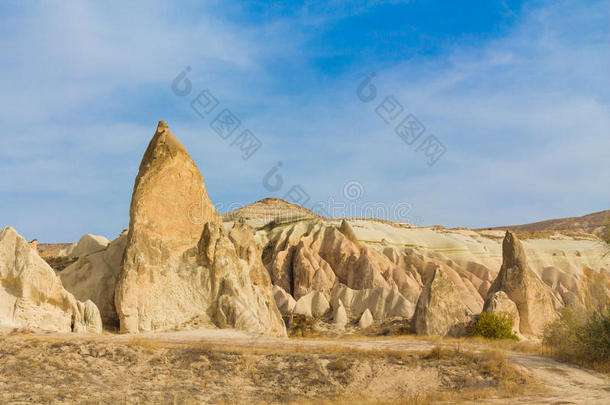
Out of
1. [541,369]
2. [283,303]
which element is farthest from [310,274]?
[541,369]

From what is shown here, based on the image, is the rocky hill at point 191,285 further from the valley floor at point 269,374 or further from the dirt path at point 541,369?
the valley floor at point 269,374

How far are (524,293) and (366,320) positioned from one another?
9345 mm

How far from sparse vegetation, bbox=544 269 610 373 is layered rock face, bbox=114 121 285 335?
39.7 feet

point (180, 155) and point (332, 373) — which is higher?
point (180, 155)

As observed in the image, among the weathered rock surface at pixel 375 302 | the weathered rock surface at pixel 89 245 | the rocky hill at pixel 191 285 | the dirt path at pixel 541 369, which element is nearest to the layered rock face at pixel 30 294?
the rocky hill at pixel 191 285

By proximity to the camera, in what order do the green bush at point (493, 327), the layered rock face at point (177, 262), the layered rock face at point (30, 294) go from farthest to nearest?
the green bush at point (493, 327) → the layered rock face at point (177, 262) → the layered rock face at point (30, 294)

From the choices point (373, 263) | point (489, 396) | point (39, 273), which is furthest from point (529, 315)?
point (39, 273)

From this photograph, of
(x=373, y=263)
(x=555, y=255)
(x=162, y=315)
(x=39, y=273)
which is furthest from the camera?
(x=555, y=255)

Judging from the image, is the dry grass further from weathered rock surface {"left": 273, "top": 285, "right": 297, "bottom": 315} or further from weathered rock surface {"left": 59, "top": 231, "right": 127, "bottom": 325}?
weathered rock surface {"left": 273, "top": 285, "right": 297, "bottom": 315}

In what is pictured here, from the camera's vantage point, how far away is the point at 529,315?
3266 cm

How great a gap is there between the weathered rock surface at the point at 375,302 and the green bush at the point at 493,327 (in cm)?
1053

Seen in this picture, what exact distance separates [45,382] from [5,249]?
8849mm

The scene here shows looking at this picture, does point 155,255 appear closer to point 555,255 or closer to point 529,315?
point 529,315

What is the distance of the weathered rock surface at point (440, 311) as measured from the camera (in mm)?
27391
